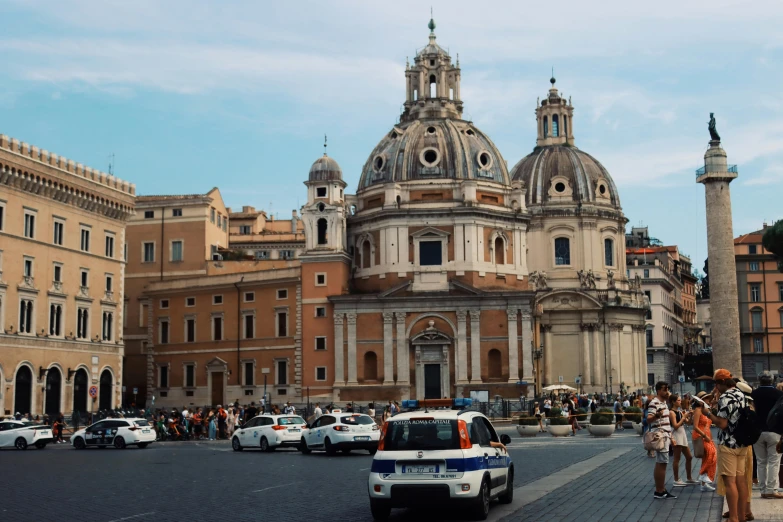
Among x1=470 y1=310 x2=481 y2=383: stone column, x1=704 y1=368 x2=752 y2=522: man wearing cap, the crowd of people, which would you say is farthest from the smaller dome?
x1=704 y1=368 x2=752 y2=522: man wearing cap

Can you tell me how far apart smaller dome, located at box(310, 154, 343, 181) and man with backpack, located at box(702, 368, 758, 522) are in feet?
184

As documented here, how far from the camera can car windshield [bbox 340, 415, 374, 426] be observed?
1189 inches

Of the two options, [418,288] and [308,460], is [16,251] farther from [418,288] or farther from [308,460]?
[308,460]

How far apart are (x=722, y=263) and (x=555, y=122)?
1193 inches

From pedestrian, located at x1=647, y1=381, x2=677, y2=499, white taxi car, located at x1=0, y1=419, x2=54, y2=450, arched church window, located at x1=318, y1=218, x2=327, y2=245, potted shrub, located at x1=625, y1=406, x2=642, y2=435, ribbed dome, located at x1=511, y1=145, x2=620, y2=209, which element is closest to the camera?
pedestrian, located at x1=647, y1=381, x2=677, y2=499

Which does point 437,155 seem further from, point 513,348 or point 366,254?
point 513,348

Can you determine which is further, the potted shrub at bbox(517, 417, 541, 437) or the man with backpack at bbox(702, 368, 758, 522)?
the potted shrub at bbox(517, 417, 541, 437)

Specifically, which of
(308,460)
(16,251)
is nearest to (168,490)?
(308,460)

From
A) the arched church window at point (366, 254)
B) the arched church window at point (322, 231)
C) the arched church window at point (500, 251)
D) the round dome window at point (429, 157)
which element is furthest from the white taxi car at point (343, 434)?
the round dome window at point (429, 157)

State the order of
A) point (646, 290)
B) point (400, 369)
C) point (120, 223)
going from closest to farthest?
point (120, 223) → point (400, 369) → point (646, 290)

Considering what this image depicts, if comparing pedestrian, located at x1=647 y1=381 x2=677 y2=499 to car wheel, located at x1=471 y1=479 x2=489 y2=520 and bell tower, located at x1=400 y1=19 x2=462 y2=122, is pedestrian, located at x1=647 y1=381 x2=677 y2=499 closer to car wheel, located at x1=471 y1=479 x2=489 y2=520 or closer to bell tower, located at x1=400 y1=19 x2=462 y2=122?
car wheel, located at x1=471 y1=479 x2=489 y2=520

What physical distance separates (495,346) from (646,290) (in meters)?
47.1

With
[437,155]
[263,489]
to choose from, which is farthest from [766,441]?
[437,155]

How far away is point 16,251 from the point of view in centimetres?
5116
